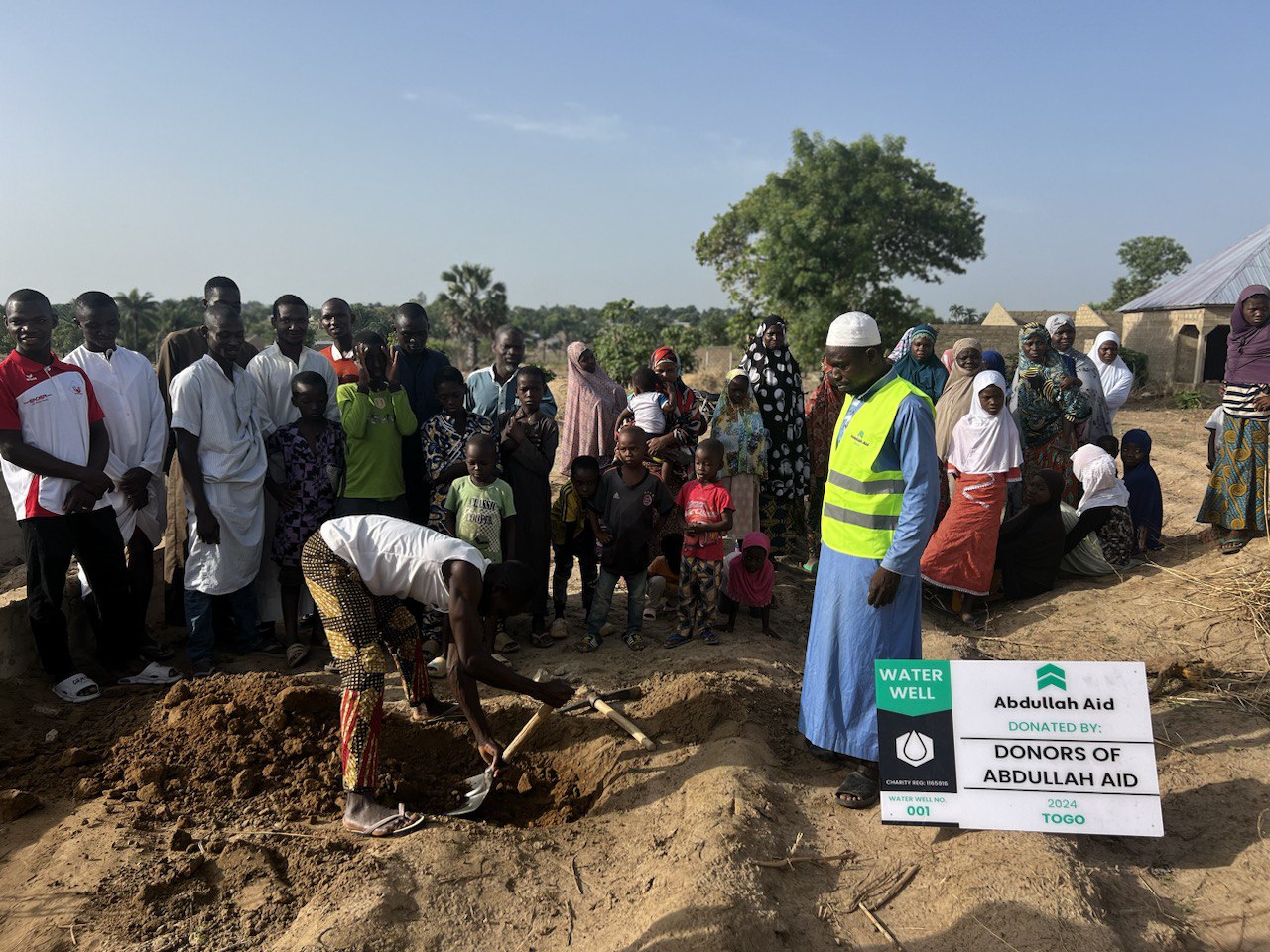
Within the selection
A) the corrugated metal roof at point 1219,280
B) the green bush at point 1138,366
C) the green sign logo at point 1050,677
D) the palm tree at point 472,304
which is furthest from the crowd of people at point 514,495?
the palm tree at point 472,304

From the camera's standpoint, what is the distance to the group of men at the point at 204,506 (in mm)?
3488

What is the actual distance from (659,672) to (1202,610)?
372 cm

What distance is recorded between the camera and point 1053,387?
687cm

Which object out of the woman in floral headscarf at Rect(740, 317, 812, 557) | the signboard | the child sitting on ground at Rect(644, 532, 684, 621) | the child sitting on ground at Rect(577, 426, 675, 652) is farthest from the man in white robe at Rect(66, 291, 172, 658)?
the signboard

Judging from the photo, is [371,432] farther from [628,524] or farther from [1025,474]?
[1025,474]

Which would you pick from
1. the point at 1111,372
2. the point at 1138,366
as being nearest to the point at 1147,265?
the point at 1138,366

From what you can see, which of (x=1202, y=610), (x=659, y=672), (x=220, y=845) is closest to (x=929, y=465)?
(x=659, y=672)

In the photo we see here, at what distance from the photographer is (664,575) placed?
611 cm

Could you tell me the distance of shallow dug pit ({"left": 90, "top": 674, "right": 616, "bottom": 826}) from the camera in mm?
3682

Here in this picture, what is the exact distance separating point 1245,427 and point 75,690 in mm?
7907

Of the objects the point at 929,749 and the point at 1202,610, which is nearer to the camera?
the point at 929,749

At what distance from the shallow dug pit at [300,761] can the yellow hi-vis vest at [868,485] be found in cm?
159

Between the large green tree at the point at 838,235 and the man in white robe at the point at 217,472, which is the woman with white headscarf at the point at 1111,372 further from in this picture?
the large green tree at the point at 838,235

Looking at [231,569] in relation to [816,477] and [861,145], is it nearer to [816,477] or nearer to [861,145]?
[816,477]
